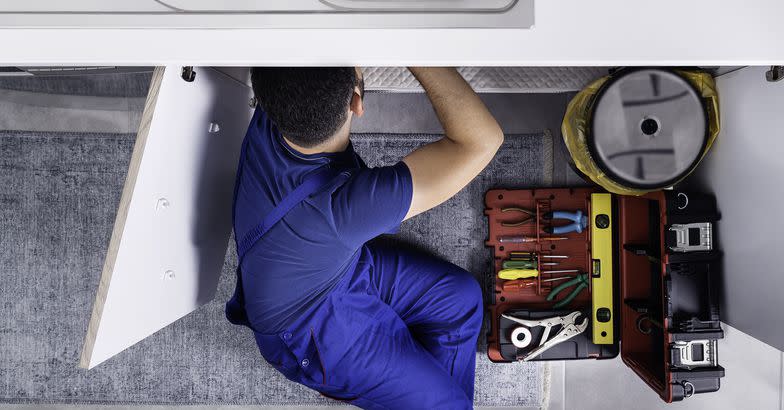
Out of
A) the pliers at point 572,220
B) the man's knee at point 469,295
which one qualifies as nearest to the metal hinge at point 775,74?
the pliers at point 572,220

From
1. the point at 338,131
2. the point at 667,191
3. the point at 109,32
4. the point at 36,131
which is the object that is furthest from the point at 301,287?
the point at 36,131

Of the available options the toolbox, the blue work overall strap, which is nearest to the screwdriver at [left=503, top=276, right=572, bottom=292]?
the toolbox

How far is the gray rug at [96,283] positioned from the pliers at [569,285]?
9.2 inches

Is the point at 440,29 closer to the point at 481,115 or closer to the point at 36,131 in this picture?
the point at 481,115

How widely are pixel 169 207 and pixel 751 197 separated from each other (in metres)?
1.15

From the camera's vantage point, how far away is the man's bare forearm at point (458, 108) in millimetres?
908

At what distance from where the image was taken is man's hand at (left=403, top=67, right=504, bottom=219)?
93 cm

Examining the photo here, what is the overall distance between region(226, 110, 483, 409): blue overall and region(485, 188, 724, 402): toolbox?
0.14 meters

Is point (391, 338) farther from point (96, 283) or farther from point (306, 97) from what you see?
point (96, 283)

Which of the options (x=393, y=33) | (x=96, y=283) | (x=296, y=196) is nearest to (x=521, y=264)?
(x=296, y=196)

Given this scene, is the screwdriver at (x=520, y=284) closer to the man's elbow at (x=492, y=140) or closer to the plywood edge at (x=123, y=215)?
the man's elbow at (x=492, y=140)

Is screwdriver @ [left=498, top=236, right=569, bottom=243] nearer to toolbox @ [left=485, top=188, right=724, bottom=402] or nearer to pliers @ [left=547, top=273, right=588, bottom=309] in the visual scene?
toolbox @ [left=485, top=188, right=724, bottom=402]

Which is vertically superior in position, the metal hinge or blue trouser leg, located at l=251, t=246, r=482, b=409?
the metal hinge

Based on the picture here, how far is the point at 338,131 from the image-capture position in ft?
2.97
